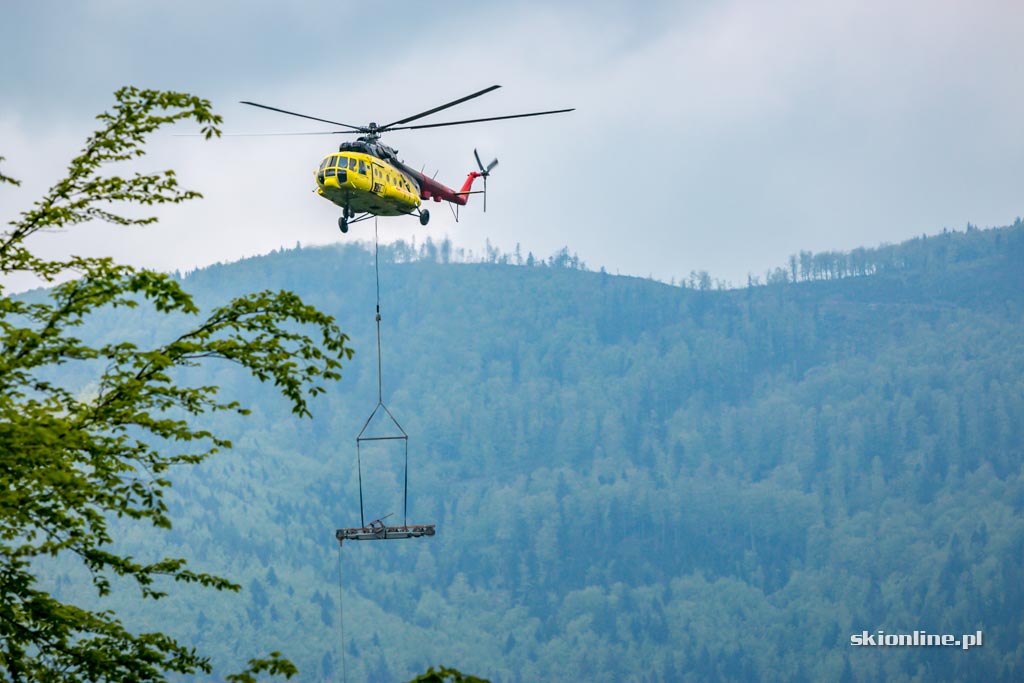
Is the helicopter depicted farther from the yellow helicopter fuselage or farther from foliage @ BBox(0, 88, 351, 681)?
foliage @ BBox(0, 88, 351, 681)

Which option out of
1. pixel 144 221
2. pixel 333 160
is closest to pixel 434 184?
pixel 333 160

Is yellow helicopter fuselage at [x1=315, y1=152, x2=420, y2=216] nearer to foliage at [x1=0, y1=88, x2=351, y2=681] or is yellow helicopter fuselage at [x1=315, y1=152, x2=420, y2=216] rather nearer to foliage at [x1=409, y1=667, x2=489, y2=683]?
foliage at [x1=0, y1=88, x2=351, y2=681]

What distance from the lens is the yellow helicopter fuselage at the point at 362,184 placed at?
3847 centimetres

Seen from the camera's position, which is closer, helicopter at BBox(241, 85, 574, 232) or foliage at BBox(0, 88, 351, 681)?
foliage at BBox(0, 88, 351, 681)

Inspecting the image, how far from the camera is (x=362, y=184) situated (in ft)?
127

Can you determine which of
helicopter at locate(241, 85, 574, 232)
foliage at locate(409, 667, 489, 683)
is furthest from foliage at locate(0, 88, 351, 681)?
helicopter at locate(241, 85, 574, 232)

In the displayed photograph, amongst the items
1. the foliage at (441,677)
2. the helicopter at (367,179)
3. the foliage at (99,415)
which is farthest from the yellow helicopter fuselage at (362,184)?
the foliage at (441,677)

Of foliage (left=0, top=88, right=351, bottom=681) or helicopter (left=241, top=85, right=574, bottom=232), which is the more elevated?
helicopter (left=241, top=85, right=574, bottom=232)

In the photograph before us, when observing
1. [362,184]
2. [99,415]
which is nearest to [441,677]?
[99,415]

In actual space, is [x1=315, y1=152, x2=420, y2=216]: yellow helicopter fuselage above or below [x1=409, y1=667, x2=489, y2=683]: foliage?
above

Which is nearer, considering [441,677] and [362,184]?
[441,677]

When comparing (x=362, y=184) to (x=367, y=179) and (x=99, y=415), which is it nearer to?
(x=367, y=179)

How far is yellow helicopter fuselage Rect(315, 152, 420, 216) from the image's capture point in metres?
38.5

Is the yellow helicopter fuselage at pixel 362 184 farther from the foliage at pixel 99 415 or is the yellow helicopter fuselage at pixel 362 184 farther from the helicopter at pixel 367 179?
the foliage at pixel 99 415
